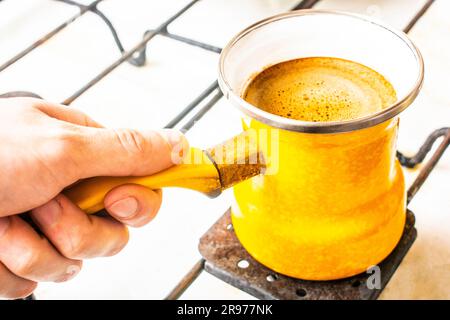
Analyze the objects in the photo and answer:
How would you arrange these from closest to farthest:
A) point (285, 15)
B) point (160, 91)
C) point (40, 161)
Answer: point (40, 161) → point (285, 15) → point (160, 91)

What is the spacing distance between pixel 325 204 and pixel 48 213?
26 cm

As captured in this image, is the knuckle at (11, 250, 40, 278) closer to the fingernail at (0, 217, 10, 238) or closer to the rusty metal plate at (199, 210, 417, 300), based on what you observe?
the fingernail at (0, 217, 10, 238)

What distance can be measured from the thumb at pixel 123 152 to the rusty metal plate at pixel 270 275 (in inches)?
7.6

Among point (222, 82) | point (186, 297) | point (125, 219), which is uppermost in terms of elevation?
point (222, 82)

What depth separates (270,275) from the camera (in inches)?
24.8

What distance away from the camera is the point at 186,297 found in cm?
75

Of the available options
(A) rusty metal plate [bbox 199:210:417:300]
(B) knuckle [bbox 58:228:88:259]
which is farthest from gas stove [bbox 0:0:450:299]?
(B) knuckle [bbox 58:228:88:259]

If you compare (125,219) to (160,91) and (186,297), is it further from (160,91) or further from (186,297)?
(160,91)

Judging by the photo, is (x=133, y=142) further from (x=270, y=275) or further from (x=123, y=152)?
(x=270, y=275)

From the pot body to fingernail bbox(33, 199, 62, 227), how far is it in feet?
0.62

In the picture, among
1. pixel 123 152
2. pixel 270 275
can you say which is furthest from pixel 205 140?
pixel 123 152
